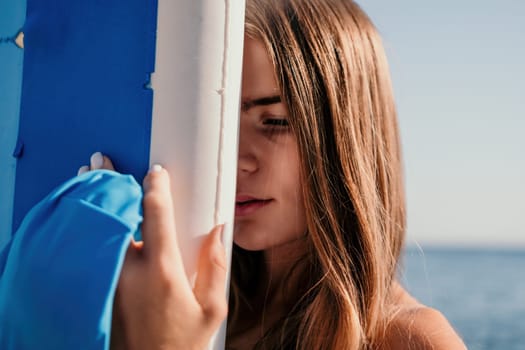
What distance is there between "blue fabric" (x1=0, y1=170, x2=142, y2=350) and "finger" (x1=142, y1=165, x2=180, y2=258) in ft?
0.14

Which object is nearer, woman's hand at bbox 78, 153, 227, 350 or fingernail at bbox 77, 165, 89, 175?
woman's hand at bbox 78, 153, 227, 350

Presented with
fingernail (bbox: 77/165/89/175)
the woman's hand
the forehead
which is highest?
the forehead

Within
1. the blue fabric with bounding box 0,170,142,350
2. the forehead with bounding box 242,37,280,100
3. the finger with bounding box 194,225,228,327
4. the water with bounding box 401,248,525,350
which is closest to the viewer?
the blue fabric with bounding box 0,170,142,350

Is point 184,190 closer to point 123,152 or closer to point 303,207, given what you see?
point 123,152

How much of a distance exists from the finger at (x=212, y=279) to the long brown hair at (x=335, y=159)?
0.44m

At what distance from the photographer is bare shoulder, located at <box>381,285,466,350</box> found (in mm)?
1425

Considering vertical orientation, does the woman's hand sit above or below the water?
above

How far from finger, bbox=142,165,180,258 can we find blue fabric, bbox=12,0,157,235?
0.19 ft

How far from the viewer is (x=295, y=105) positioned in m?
1.44

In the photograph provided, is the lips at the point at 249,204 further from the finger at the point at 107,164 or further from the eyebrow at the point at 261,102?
the finger at the point at 107,164

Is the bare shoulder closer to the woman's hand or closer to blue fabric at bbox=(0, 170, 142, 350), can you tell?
the woman's hand

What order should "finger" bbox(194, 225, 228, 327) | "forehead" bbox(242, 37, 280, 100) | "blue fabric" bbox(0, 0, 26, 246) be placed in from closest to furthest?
"finger" bbox(194, 225, 228, 327) → "blue fabric" bbox(0, 0, 26, 246) → "forehead" bbox(242, 37, 280, 100)

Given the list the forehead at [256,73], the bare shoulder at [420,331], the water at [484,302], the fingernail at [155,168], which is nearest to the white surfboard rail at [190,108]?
the fingernail at [155,168]

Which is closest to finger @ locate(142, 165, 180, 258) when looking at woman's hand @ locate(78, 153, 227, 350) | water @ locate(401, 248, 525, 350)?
woman's hand @ locate(78, 153, 227, 350)
